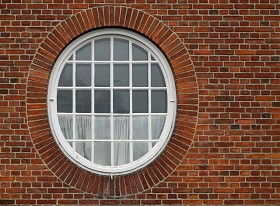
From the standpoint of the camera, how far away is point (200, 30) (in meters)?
6.08

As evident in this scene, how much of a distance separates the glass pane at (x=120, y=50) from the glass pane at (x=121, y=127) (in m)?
0.77

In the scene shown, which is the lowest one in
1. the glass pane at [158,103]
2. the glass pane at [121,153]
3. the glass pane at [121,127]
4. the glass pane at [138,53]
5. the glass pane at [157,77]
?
the glass pane at [121,153]

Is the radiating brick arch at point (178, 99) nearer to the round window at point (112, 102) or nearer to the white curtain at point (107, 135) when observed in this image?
the round window at point (112, 102)

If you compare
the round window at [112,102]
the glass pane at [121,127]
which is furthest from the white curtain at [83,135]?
the glass pane at [121,127]

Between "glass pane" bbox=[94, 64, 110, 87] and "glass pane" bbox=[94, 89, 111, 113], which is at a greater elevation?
"glass pane" bbox=[94, 64, 110, 87]

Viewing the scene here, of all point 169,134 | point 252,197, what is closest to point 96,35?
point 169,134

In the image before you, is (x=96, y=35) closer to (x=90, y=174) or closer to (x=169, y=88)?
(x=169, y=88)

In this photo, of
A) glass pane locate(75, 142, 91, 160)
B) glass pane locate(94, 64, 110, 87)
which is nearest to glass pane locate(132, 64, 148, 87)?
glass pane locate(94, 64, 110, 87)

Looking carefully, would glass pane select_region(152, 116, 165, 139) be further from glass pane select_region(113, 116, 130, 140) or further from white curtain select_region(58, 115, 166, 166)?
glass pane select_region(113, 116, 130, 140)

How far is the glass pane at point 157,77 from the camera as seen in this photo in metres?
6.12

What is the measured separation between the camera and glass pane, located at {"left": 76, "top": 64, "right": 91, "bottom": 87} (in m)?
6.10

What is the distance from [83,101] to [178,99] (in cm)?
121

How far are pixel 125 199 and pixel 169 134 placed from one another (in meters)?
0.98

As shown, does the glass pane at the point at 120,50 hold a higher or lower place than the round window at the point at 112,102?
higher
